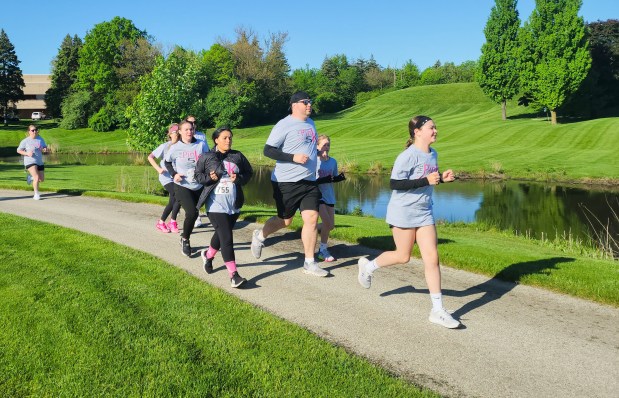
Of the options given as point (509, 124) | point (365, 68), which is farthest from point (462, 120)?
point (365, 68)

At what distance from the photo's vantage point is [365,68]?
139875 mm

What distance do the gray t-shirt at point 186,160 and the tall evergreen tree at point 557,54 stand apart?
51.6 m

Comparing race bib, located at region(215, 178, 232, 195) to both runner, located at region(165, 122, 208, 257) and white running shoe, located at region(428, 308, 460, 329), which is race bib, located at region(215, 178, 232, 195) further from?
white running shoe, located at region(428, 308, 460, 329)

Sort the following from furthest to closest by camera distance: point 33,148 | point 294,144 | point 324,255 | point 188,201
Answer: point 33,148 → point 188,201 → point 324,255 → point 294,144

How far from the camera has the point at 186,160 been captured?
30.3 feet

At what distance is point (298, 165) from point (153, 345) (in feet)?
10.6

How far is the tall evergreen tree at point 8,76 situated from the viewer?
278 feet

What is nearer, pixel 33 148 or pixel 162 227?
pixel 162 227

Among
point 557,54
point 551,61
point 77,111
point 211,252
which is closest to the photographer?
point 211,252

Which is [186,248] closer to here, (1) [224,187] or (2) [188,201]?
(2) [188,201]

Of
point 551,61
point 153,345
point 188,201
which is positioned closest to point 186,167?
point 188,201

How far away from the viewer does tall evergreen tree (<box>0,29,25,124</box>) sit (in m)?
84.8

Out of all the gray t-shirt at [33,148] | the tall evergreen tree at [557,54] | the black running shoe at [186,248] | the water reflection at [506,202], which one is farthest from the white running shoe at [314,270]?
the tall evergreen tree at [557,54]

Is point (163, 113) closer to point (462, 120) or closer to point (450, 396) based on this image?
point (450, 396)
